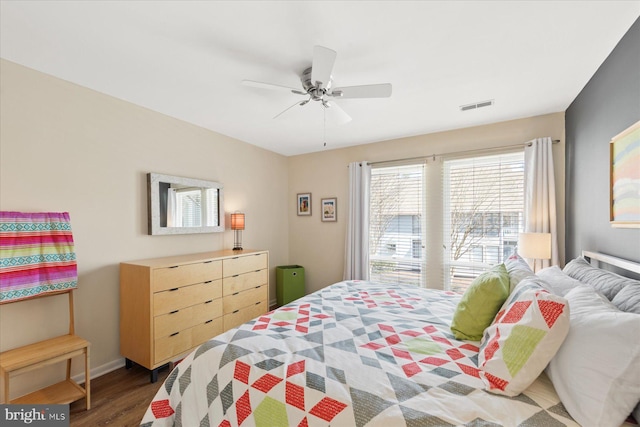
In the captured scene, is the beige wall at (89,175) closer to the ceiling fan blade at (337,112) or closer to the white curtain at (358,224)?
the ceiling fan blade at (337,112)

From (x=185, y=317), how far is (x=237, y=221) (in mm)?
1402

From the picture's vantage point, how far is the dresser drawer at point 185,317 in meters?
2.44

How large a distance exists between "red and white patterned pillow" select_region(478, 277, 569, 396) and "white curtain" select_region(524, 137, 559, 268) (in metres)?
2.22

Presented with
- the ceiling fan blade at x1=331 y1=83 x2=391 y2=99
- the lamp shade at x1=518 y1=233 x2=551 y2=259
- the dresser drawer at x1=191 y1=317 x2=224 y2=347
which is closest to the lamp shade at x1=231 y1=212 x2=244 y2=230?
the dresser drawer at x1=191 y1=317 x2=224 y2=347

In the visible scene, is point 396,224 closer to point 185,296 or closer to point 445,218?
point 445,218

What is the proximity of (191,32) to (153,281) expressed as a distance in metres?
1.94

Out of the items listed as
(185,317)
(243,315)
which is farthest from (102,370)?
(243,315)

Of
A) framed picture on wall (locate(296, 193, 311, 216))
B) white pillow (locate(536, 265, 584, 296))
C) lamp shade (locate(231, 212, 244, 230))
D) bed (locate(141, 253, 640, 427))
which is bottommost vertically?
bed (locate(141, 253, 640, 427))

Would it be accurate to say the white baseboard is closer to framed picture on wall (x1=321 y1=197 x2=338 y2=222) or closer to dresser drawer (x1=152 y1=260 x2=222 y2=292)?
dresser drawer (x1=152 y1=260 x2=222 y2=292)

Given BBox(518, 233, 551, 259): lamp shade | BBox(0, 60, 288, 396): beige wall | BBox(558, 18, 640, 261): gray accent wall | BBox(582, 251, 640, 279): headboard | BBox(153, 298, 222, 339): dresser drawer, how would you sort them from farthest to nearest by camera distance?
BBox(518, 233, 551, 259): lamp shade, BBox(153, 298, 222, 339): dresser drawer, BBox(0, 60, 288, 396): beige wall, BBox(558, 18, 640, 261): gray accent wall, BBox(582, 251, 640, 279): headboard

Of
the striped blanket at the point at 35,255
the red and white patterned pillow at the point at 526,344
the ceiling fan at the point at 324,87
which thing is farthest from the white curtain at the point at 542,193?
the striped blanket at the point at 35,255

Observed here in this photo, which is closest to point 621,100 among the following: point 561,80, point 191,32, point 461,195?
point 561,80

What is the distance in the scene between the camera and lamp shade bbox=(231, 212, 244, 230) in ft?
12.2

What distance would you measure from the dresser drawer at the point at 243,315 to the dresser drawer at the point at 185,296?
0.33m
